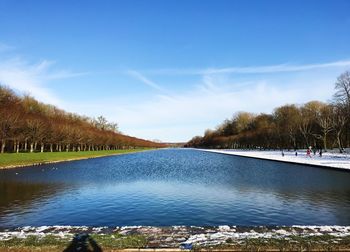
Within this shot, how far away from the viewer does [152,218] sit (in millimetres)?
14688

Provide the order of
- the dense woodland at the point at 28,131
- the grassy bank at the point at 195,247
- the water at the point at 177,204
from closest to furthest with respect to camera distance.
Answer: the grassy bank at the point at 195,247
the water at the point at 177,204
the dense woodland at the point at 28,131

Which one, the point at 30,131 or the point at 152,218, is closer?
the point at 152,218

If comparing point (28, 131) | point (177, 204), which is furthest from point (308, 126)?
point (177, 204)

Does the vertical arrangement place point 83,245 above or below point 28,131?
below

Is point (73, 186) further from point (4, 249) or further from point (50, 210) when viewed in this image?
point (4, 249)

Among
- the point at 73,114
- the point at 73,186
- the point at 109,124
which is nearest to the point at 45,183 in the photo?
the point at 73,186

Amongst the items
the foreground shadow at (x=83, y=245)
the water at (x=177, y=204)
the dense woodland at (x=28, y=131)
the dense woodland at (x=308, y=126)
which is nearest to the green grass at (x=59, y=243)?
the foreground shadow at (x=83, y=245)

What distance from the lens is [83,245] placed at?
32.7ft

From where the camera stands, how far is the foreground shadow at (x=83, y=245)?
9508 mm

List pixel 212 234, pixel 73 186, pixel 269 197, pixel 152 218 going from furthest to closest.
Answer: pixel 73 186 → pixel 269 197 → pixel 152 218 → pixel 212 234

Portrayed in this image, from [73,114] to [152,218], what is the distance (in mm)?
156053

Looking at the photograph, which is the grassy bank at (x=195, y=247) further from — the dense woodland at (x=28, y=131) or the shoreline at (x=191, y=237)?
the dense woodland at (x=28, y=131)

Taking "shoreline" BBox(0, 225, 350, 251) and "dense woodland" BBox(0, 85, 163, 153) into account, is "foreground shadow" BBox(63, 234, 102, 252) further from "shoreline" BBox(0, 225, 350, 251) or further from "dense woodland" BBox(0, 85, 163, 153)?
"dense woodland" BBox(0, 85, 163, 153)

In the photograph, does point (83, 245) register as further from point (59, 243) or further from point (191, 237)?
point (191, 237)
